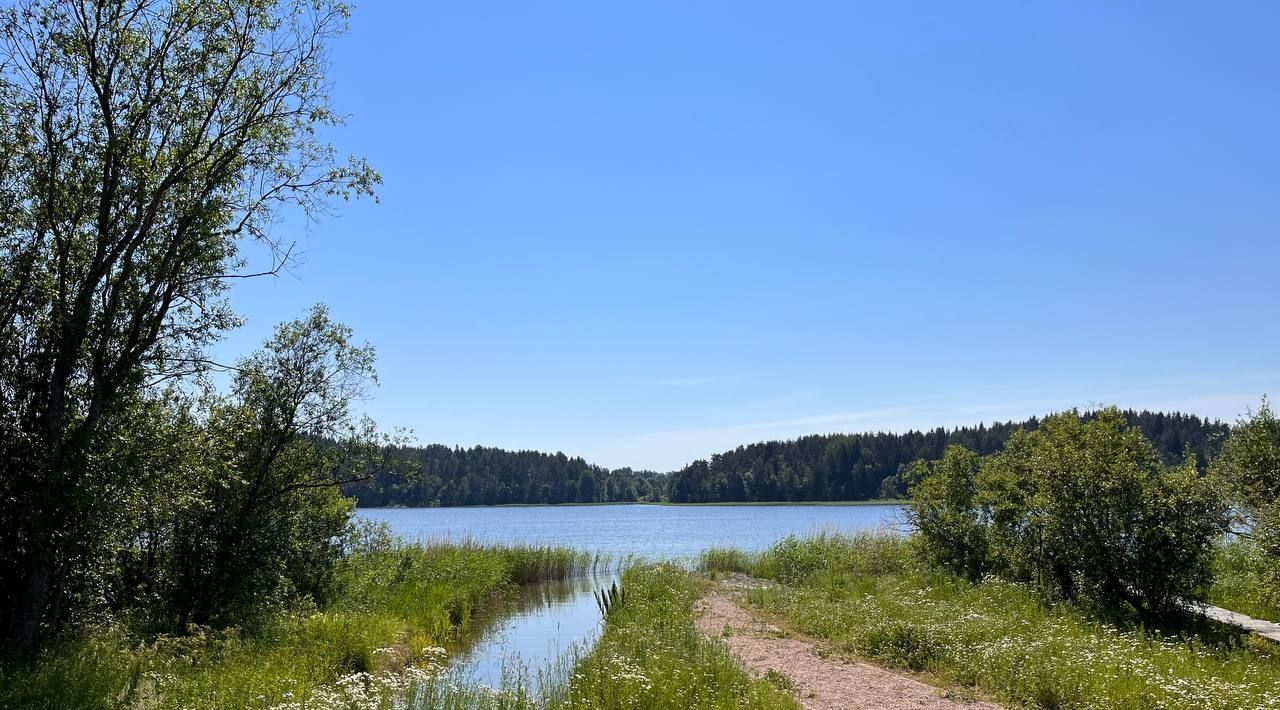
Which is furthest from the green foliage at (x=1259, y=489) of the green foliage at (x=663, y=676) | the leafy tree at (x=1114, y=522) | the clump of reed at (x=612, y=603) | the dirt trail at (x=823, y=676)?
the clump of reed at (x=612, y=603)

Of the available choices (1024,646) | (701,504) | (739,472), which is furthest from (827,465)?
(1024,646)

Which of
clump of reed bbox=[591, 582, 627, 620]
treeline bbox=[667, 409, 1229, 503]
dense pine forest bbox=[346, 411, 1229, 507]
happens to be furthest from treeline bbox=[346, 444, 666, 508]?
clump of reed bbox=[591, 582, 627, 620]

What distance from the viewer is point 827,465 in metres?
112

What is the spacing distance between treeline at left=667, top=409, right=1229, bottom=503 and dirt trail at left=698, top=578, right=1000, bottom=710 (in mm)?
85422

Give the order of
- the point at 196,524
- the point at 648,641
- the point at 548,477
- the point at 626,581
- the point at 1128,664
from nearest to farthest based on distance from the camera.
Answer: the point at 1128,664 → the point at 648,641 → the point at 196,524 → the point at 626,581 → the point at 548,477

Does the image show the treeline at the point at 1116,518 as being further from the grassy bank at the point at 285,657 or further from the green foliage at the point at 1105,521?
the grassy bank at the point at 285,657

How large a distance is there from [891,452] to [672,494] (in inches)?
1441

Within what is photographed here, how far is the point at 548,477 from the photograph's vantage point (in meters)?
133

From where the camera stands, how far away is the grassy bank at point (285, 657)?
29.3ft

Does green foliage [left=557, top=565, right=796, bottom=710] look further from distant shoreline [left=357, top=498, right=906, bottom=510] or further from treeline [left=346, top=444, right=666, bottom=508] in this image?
treeline [left=346, top=444, right=666, bottom=508]

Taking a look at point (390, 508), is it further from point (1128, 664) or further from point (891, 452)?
point (1128, 664)

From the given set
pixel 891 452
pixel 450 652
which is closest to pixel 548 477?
pixel 891 452

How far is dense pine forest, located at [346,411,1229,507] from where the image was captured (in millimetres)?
99794

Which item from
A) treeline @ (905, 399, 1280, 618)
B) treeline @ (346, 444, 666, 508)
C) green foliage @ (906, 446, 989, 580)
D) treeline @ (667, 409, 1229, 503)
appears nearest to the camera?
treeline @ (905, 399, 1280, 618)
